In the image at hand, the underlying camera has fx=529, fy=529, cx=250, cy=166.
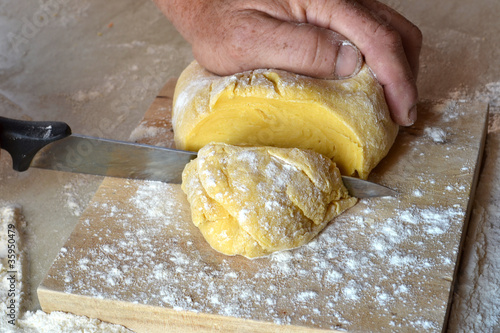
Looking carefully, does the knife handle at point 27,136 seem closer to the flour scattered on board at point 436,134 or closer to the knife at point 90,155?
the knife at point 90,155

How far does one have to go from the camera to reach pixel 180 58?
298 cm

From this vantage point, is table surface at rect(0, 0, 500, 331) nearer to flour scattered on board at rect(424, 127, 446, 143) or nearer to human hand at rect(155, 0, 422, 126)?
flour scattered on board at rect(424, 127, 446, 143)

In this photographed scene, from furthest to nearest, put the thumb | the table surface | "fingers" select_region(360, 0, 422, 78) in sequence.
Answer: the table surface
"fingers" select_region(360, 0, 422, 78)
the thumb

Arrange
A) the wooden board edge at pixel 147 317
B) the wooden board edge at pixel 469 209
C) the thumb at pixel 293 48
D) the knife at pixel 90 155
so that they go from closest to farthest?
the wooden board edge at pixel 147 317 < the wooden board edge at pixel 469 209 < the knife at pixel 90 155 < the thumb at pixel 293 48

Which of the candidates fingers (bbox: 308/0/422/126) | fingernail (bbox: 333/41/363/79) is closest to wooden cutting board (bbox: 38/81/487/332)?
fingers (bbox: 308/0/422/126)

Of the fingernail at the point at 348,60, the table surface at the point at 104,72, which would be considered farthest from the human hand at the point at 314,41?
the table surface at the point at 104,72

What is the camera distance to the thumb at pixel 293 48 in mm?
1649

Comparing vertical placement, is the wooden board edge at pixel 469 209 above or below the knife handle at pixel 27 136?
below

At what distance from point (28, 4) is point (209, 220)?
254cm

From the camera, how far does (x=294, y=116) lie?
1.66 metres

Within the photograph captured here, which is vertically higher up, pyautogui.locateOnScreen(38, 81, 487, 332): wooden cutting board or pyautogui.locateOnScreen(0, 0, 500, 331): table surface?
pyautogui.locateOnScreen(38, 81, 487, 332): wooden cutting board

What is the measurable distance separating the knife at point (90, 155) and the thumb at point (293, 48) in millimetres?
363

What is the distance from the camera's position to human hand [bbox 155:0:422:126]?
65.5 inches

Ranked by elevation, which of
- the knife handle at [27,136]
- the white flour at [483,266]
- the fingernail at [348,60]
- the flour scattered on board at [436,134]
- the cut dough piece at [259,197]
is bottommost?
the white flour at [483,266]
